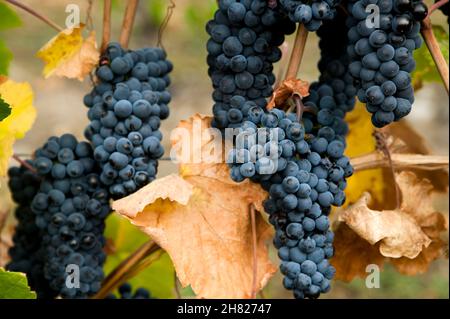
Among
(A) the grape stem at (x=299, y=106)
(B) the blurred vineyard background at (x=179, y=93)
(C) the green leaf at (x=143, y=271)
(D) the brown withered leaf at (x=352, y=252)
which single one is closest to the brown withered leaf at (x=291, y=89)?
(A) the grape stem at (x=299, y=106)

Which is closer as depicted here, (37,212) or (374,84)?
(374,84)

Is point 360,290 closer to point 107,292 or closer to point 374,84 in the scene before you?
point 107,292

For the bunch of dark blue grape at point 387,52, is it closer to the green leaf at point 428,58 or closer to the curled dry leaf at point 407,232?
the curled dry leaf at point 407,232

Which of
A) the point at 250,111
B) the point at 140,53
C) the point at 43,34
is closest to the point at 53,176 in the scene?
the point at 140,53

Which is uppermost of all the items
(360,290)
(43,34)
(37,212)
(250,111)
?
(43,34)

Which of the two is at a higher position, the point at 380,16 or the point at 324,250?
the point at 380,16
